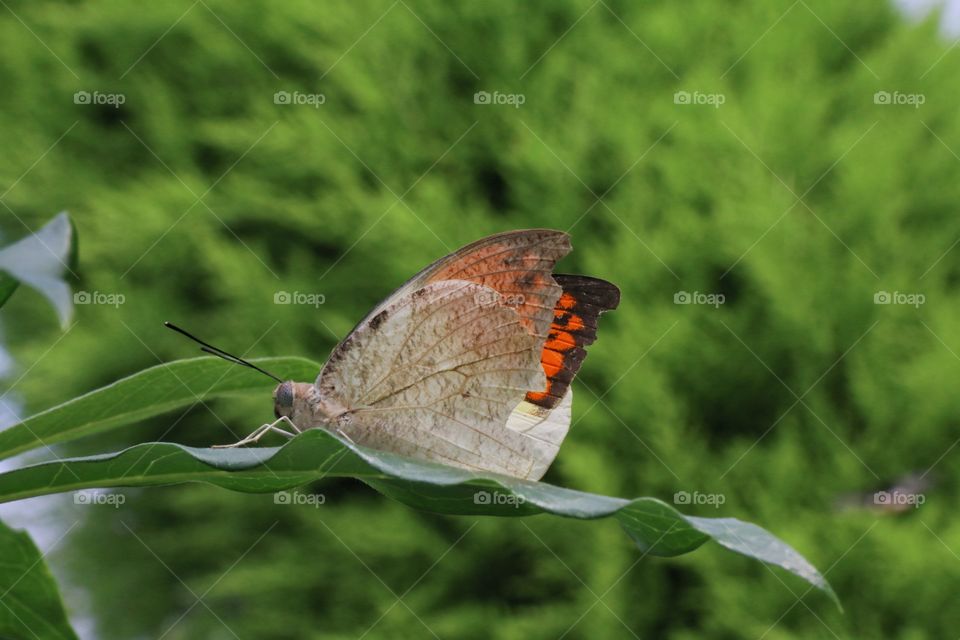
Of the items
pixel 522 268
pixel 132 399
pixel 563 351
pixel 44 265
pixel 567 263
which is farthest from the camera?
Answer: pixel 567 263

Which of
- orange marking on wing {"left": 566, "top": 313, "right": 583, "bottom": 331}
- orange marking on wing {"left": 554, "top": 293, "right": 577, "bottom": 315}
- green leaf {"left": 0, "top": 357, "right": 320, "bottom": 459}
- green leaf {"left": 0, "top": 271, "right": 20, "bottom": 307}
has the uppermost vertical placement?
green leaf {"left": 0, "top": 271, "right": 20, "bottom": 307}

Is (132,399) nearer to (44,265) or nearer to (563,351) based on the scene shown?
(44,265)

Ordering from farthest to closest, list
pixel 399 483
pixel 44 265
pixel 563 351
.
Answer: pixel 563 351 → pixel 399 483 → pixel 44 265

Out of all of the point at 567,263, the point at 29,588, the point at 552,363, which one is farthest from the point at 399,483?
the point at 567,263

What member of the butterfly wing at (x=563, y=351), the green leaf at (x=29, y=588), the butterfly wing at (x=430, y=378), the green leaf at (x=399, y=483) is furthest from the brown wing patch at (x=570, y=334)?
the green leaf at (x=29, y=588)

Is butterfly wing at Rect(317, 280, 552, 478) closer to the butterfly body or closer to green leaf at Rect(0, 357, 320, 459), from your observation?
the butterfly body

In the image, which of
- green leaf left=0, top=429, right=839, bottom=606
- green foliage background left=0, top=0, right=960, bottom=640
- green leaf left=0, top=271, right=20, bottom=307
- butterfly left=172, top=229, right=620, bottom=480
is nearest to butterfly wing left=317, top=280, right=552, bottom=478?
butterfly left=172, top=229, right=620, bottom=480

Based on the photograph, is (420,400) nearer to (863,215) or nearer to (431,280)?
(431,280)

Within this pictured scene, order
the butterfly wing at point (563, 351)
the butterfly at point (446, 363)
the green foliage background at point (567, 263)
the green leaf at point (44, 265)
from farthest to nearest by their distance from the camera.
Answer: the green foliage background at point (567, 263) < the butterfly wing at point (563, 351) < the butterfly at point (446, 363) < the green leaf at point (44, 265)

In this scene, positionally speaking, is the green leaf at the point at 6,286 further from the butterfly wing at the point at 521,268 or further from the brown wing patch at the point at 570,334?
the brown wing patch at the point at 570,334
